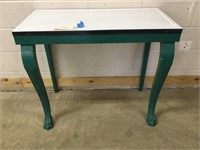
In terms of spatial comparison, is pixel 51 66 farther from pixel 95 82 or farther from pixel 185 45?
pixel 185 45

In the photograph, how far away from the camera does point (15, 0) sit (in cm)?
125

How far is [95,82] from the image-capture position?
164cm

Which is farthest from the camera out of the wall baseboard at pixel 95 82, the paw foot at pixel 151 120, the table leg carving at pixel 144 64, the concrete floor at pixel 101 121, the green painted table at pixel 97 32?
the wall baseboard at pixel 95 82

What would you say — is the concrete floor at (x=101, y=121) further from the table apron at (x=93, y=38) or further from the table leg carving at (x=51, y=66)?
the table apron at (x=93, y=38)

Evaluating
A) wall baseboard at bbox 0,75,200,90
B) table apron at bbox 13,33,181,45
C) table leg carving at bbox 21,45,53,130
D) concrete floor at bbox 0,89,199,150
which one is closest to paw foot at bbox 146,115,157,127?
concrete floor at bbox 0,89,199,150

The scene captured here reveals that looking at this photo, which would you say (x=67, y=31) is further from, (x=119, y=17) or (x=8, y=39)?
(x=8, y=39)

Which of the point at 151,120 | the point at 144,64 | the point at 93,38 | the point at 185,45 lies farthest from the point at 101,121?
the point at 185,45

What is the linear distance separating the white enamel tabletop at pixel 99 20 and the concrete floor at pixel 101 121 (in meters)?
0.71

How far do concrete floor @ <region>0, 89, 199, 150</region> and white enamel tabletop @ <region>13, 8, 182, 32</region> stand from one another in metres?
0.71

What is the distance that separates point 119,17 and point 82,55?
1.67 ft

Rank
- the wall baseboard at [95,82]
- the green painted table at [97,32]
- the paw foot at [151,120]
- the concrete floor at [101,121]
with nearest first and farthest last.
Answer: the green painted table at [97,32] → the concrete floor at [101,121] → the paw foot at [151,120] → the wall baseboard at [95,82]

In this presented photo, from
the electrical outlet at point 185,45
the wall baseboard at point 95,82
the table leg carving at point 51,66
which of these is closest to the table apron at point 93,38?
the table leg carving at point 51,66

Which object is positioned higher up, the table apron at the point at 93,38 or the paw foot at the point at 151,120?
the table apron at the point at 93,38

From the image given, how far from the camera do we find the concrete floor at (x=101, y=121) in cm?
121
